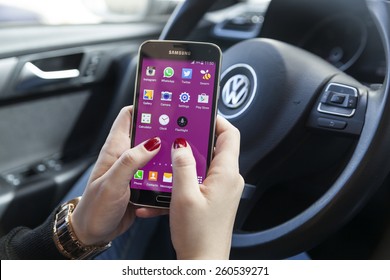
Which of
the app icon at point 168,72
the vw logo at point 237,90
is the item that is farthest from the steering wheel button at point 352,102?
the app icon at point 168,72

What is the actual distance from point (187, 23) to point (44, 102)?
17.4 inches

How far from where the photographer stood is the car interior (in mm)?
690

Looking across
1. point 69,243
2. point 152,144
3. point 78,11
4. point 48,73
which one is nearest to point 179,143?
point 152,144

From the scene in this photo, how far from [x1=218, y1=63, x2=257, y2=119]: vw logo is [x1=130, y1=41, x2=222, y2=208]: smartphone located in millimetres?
142

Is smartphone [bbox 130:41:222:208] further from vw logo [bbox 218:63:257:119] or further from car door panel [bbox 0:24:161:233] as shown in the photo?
car door panel [bbox 0:24:161:233]

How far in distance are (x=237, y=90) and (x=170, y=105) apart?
183mm

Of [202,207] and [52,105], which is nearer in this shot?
[202,207]

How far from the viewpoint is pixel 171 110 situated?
0.66m

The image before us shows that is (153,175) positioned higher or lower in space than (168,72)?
lower

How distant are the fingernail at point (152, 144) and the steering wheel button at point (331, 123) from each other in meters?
0.25

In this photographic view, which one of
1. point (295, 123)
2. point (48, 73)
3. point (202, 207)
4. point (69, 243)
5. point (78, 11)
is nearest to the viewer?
point (202, 207)

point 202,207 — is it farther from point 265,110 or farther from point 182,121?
point 265,110

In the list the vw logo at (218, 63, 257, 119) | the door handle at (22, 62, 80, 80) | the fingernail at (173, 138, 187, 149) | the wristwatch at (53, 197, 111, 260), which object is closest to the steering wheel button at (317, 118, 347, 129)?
the vw logo at (218, 63, 257, 119)

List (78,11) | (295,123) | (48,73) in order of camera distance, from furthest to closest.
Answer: (78,11)
(48,73)
(295,123)
